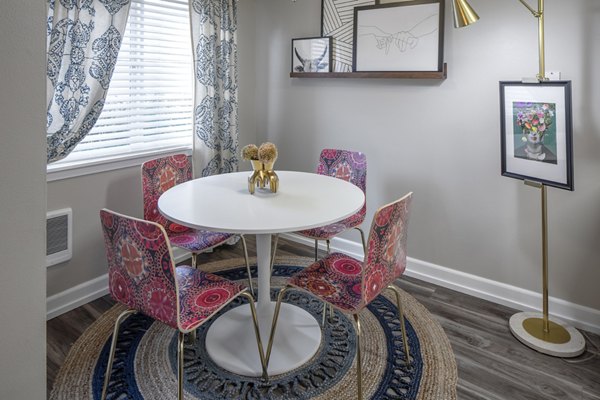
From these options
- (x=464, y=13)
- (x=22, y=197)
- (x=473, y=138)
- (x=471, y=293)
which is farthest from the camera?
(x=471, y=293)

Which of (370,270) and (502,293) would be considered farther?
(502,293)

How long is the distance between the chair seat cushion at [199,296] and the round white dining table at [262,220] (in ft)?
0.94

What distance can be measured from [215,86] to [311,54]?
0.80 metres

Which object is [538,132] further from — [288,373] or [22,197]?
[22,197]

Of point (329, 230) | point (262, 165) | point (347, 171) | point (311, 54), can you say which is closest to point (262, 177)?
point (262, 165)

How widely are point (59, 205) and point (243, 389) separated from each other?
4.99ft

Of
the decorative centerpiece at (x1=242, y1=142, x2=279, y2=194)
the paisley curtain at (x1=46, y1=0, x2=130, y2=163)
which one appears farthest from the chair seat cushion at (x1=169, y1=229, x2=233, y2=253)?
the paisley curtain at (x1=46, y1=0, x2=130, y2=163)

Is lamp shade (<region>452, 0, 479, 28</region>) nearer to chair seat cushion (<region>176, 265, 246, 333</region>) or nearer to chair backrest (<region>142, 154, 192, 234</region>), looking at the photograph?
chair seat cushion (<region>176, 265, 246, 333</region>)

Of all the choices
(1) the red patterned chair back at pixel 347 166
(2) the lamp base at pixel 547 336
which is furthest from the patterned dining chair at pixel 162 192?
(2) the lamp base at pixel 547 336

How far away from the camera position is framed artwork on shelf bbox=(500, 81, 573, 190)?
2088 mm

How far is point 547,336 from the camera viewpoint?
230 centimetres

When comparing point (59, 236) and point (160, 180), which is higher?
point (160, 180)

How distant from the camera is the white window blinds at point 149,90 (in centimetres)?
277

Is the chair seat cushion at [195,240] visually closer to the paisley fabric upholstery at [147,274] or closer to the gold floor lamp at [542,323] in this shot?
the paisley fabric upholstery at [147,274]
